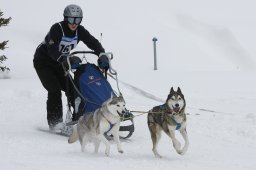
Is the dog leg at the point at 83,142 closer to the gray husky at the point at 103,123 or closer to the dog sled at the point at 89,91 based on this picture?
the gray husky at the point at 103,123

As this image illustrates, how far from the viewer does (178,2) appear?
25328mm

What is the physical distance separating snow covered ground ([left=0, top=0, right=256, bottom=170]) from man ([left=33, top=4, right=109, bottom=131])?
19.1 inches

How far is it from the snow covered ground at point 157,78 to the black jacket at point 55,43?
102cm

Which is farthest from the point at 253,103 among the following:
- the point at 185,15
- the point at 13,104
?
the point at 185,15

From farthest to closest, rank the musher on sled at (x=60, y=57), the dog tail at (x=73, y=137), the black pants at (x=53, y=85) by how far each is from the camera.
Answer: the black pants at (x=53, y=85) → the musher on sled at (x=60, y=57) → the dog tail at (x=73, y=137)

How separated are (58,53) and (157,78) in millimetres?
7123

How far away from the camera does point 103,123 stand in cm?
651

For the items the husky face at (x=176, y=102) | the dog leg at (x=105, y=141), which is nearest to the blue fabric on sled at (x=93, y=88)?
the dog leg at (x=105, y=141)

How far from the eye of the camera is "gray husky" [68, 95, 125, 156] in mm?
6523

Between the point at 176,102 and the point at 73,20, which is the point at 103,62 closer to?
the point at 73,20

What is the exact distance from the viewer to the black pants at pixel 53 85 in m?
8.10

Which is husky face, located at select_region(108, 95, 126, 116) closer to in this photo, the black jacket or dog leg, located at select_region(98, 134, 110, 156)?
dog leg, located at select_region(98, 134, 110, 156)

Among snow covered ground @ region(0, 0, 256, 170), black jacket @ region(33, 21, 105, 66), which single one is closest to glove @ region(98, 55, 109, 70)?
black jacket @ region(33, 21, 105, 66)

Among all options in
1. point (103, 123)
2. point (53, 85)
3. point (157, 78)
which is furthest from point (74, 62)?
point (157, 78)
